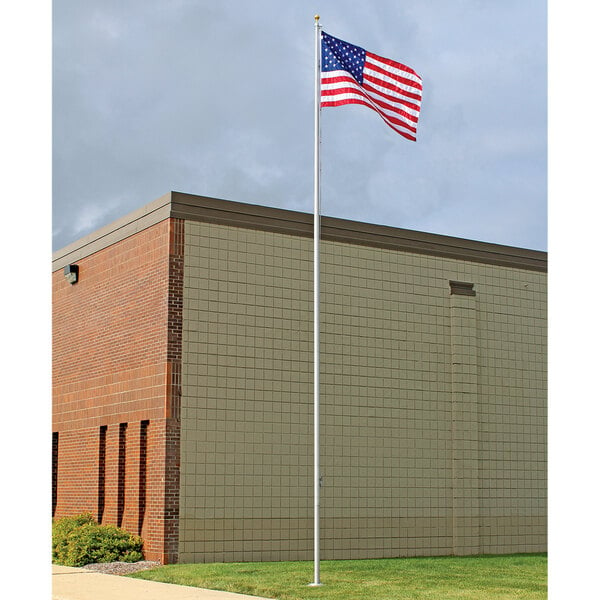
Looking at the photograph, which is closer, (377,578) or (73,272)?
(377,578)

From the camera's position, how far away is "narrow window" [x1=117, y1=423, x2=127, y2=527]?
2334 cm

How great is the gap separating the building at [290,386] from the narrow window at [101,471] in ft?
0.18

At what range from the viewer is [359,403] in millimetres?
24719

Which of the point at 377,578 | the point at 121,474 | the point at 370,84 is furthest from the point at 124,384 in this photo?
the point at 370,84

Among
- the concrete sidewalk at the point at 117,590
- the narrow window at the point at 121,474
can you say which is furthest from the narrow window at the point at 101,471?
the concrete sidewalk at the point at 117,590

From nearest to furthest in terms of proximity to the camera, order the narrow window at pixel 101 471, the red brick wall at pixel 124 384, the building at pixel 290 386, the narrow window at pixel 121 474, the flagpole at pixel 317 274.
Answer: the flagpole at pixel 317 274, the red brick wall at pixel 124 384, the building at pixel 290 386, the narrow window at pixel 121 474, the narrow window at pixel 101 471

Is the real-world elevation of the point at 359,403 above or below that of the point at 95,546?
above

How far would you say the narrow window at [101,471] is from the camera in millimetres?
24391

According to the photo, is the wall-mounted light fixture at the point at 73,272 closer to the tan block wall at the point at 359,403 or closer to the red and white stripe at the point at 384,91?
the tan block wall at the point at 359,403

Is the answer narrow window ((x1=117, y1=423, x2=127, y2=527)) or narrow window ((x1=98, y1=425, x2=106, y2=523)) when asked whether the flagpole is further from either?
narrow window ((x1=98, y1=425, x2=106, y2=523))

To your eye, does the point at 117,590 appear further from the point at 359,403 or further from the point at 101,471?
the point at 359,403

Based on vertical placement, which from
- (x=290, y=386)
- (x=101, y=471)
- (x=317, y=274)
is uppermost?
(x=317, y=274)

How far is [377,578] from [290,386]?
6.32 meters
